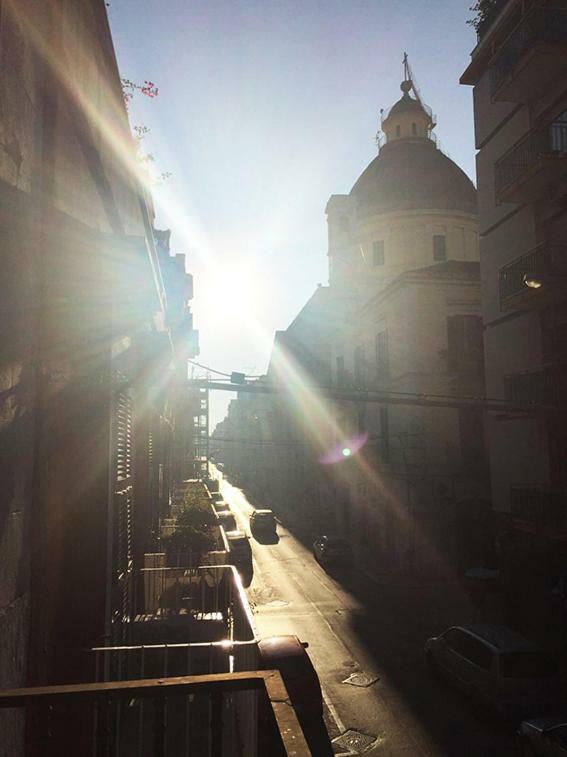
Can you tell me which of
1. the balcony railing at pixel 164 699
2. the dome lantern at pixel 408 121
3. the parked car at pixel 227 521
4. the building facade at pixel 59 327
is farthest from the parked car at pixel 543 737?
the dome lantern at pixel 408 121

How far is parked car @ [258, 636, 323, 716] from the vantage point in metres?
11.0

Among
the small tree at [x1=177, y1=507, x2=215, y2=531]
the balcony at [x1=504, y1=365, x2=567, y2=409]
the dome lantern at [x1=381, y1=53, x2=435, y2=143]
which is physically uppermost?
the dome lantern at [x1=381, y1=53, x2=435, y2=143]

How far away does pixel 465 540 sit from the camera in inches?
1062

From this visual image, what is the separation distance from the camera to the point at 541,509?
689 inches

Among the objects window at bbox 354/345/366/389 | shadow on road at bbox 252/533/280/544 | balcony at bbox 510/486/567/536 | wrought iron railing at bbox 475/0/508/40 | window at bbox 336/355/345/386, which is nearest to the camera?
balcony at bbox 510/486/567/536

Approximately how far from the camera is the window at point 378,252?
134 ft

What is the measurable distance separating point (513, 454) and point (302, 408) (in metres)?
36.8

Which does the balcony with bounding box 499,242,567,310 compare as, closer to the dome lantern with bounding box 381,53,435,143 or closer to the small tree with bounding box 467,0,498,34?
the small tree with bounding box 467,0,498,34

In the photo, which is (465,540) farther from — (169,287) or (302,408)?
(302,408)

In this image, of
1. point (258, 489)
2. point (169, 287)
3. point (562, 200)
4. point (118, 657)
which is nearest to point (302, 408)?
point (258, 489)

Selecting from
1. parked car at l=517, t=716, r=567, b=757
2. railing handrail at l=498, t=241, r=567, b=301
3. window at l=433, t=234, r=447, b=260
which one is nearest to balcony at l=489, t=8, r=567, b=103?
railing handrail at l=498, t=241, r=567, b=301

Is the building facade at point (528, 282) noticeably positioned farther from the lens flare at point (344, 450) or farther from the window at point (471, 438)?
the lens flare at point (344, 450)

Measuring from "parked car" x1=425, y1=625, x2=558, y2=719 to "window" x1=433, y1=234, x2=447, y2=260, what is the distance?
29603 millimetres

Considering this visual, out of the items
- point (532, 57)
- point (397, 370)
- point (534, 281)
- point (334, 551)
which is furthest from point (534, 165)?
point (334, 551)
